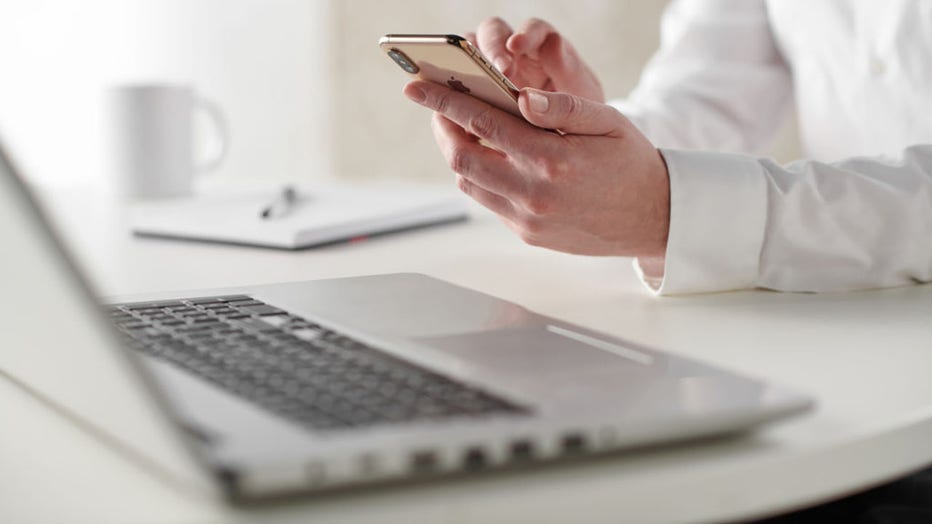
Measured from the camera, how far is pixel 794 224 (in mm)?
783

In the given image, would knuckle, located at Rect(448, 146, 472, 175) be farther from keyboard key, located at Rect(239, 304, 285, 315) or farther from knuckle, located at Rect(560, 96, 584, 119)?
keyboard key, located at Rect(239, 304, 285, 315)

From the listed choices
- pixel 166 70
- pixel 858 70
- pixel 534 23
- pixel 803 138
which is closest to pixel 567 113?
pixel 534 23

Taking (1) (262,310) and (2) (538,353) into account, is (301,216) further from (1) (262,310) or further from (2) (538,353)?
(2) (538,353)

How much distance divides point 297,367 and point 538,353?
0.11 meters

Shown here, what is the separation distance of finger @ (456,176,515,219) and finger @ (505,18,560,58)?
0.21 m

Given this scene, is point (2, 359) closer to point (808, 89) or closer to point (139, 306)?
point (139, 306)

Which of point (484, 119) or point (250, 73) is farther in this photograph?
point (250, 73)

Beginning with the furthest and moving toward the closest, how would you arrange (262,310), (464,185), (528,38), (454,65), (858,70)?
(858,70)
(528,38)
(464,185)
(454,65)
(262,310)

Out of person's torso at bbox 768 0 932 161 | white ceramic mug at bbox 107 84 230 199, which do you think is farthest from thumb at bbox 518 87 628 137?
white ceramic mug at bbox 107 84 230 199

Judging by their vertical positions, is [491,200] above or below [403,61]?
below

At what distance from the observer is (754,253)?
773 mm

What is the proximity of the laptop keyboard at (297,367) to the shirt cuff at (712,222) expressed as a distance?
1.00ft

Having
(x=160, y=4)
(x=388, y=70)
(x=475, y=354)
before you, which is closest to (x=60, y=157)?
(x=160, y=4)

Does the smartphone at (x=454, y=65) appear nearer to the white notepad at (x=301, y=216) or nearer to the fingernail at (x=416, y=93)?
the fingernail at (x=416, y=93)
